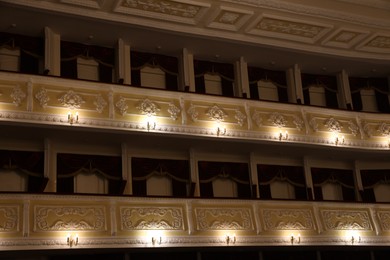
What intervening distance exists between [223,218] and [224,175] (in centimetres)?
204

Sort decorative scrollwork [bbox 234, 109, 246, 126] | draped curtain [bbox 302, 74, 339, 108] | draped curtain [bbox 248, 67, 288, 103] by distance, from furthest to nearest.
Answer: draped curtain [bbox 302, 74, 339, 108], draped curtain [bbox 248, 67, 288, 103], decorative scrollwork [bbox 234, 109, 246, 126]

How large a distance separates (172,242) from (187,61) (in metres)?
5.02

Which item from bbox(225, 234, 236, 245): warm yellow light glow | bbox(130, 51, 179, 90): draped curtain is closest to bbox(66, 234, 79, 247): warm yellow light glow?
bbox(225, 234, 236, 245): warm yellow light glow

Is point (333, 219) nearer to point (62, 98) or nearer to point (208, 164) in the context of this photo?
point (208, 164)

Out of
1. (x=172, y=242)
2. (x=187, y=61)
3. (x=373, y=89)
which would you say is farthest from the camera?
(x=373, y=89)

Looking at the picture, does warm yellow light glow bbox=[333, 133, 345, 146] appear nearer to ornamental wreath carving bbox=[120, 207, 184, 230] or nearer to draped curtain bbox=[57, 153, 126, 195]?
ornamental wreath carving bbox=[120, 207, 184, 230]

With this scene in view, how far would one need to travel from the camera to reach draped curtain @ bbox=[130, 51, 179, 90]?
13.9m

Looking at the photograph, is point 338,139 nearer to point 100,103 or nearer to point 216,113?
point 216,113

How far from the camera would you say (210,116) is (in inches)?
519

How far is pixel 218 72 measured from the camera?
15.0 meters

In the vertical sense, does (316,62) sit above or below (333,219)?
above

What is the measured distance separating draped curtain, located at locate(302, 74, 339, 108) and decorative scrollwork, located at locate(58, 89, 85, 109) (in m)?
6.87

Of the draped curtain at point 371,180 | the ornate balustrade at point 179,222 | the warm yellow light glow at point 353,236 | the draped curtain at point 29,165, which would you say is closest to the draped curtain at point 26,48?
the draped curtain at point 29,165

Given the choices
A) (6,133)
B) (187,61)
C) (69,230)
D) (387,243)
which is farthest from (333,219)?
(6,133)
